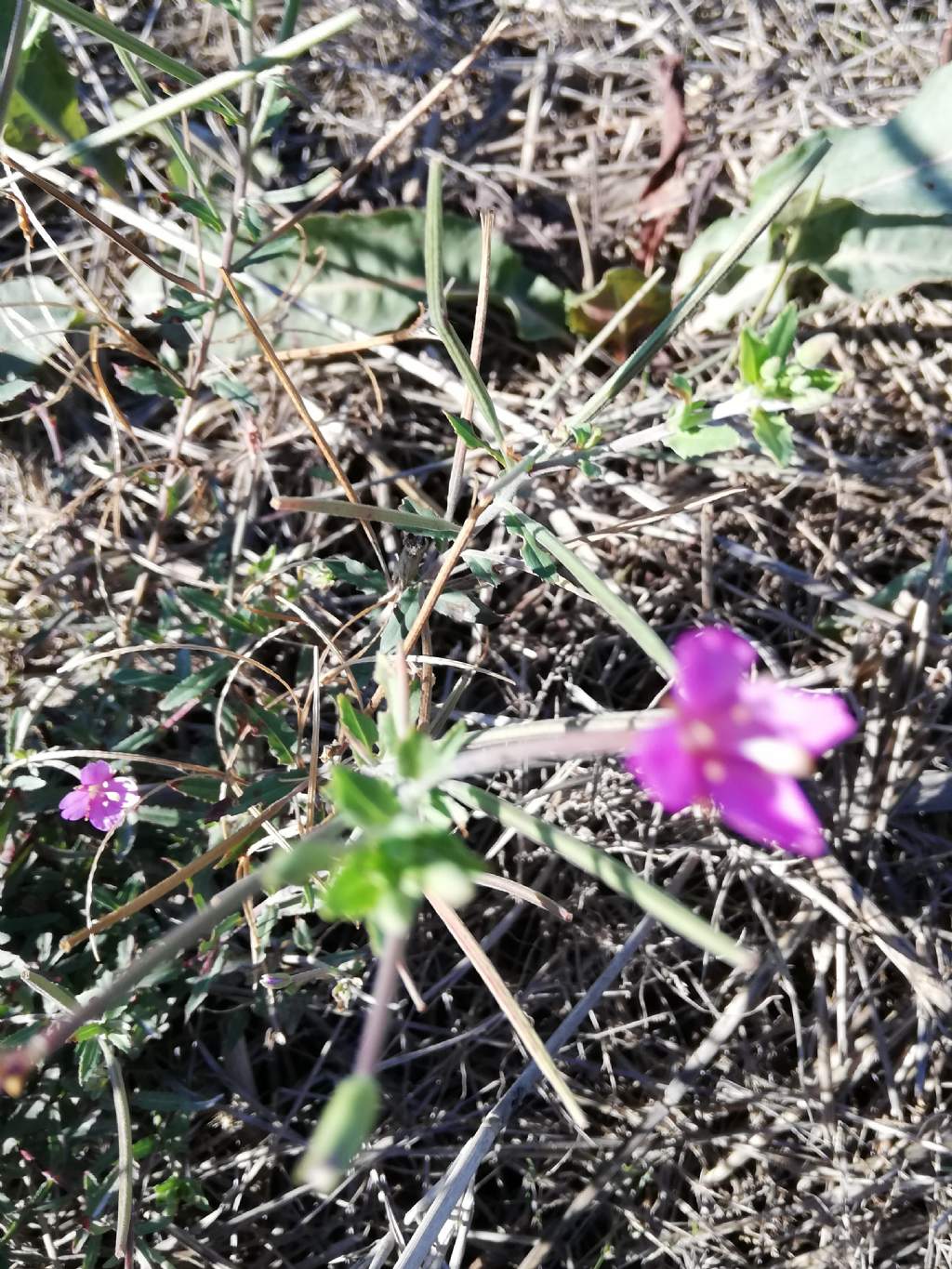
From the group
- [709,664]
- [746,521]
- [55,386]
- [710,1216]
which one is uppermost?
[55,386]

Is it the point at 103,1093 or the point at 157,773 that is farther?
the point at 157,773

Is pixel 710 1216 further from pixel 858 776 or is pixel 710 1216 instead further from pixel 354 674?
pixel 354 674

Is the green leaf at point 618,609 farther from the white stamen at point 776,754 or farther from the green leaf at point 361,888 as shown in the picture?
the green leaf at point 361,888

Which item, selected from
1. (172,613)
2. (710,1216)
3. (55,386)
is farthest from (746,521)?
(55,386)

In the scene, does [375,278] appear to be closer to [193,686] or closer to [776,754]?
[193,686]

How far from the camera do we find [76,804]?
206 cm

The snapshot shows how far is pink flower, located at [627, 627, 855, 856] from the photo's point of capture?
3.32ft

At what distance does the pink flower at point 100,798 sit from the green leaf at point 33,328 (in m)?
1.12

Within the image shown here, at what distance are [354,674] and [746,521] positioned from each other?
1.33m

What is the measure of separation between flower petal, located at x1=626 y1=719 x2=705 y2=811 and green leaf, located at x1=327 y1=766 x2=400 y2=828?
0.31 m

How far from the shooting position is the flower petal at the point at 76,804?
6.72ft

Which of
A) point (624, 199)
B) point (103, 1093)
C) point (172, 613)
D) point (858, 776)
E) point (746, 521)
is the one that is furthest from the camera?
point (624, 199)

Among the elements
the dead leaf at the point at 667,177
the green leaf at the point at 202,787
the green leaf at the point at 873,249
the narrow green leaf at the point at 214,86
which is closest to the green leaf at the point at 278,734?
the green leaf at the point at 202,787

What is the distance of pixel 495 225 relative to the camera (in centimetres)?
314
